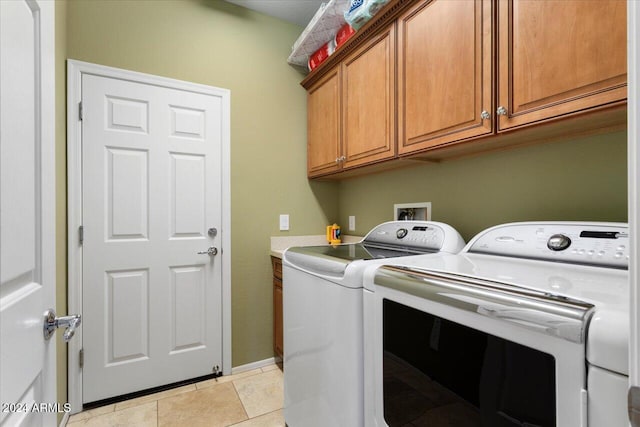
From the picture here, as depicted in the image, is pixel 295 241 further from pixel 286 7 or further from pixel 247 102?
pixel 286 7

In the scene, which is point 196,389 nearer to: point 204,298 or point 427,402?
point 204,298

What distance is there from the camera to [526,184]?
136cm

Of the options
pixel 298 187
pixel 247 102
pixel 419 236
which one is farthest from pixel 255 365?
pixel 247 102

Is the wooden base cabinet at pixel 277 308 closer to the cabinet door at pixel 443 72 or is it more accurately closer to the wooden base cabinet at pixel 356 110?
the wooden base cabinet at pixel 356 110

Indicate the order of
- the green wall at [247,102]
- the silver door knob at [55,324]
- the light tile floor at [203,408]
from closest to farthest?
1. the silver door knob at [55,324]
2. the light tile floor at [203,408]
3. the green wall at [247,102]

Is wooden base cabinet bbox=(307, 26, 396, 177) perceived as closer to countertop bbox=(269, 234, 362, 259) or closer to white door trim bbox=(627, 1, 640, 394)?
countertop bbox=(269, 234, 362, 259)

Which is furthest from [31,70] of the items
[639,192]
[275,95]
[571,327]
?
[275,95]

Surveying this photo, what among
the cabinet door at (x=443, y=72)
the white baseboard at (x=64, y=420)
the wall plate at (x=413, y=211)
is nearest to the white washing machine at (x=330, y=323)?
the wall plate at (x=413, y=211)

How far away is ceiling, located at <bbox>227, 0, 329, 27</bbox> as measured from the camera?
2.24m

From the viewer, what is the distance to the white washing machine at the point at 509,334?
51cm

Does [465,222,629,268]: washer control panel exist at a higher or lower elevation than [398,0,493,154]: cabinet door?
lower

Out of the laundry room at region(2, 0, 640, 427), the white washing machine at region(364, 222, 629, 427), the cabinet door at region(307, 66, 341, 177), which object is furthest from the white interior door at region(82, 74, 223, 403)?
the white washing machine at region(364, 222, 629, 427)

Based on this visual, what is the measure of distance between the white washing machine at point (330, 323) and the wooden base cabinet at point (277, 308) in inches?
27.8

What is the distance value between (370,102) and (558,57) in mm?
939
